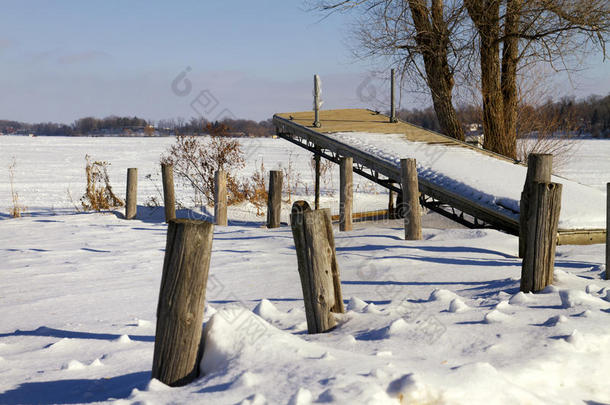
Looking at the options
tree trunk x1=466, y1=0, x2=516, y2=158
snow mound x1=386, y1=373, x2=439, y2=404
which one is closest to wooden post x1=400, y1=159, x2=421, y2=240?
snow mound x1=386, y1=373, x2=439, y2=404

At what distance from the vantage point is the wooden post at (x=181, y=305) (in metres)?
3.23

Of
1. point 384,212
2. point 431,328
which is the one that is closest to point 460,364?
point 431,328

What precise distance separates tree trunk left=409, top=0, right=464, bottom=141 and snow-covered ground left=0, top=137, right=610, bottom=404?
21.7 ft

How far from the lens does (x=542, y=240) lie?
522 centimetres

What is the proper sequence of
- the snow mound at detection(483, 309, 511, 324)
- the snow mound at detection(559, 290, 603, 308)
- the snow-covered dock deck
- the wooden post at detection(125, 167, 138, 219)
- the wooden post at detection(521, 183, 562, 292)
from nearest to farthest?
the snow mound at detection(483, 309, 511, 324)
the snow mound at detection(559, 290, 603, 308)
the wooden post at detection(521, 183, 562, 292)
the snow-covered dock deck
the wooden post at detection(125, 167, 138, 219)

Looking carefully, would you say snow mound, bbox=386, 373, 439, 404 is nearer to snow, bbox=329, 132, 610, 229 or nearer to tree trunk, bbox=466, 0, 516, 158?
snow, bbox=329, 132, 610, 229

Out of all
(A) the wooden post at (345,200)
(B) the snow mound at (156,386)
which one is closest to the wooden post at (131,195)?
(A) the wooden post at (345,200)

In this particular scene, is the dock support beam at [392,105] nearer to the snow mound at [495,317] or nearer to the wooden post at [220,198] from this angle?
the wooden post at [220,198]

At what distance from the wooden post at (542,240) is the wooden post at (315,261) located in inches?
77.8

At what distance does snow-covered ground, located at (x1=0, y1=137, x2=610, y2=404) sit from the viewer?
9.80 feet

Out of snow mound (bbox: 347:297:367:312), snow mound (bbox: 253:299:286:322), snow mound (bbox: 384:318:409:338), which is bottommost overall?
snow mound (bbox: 253:299:286:322)

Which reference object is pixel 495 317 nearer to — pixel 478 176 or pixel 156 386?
pixel 156 386

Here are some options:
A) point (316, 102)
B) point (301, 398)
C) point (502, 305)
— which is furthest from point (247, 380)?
point (316, 102)

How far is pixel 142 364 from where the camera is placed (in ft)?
12.9
